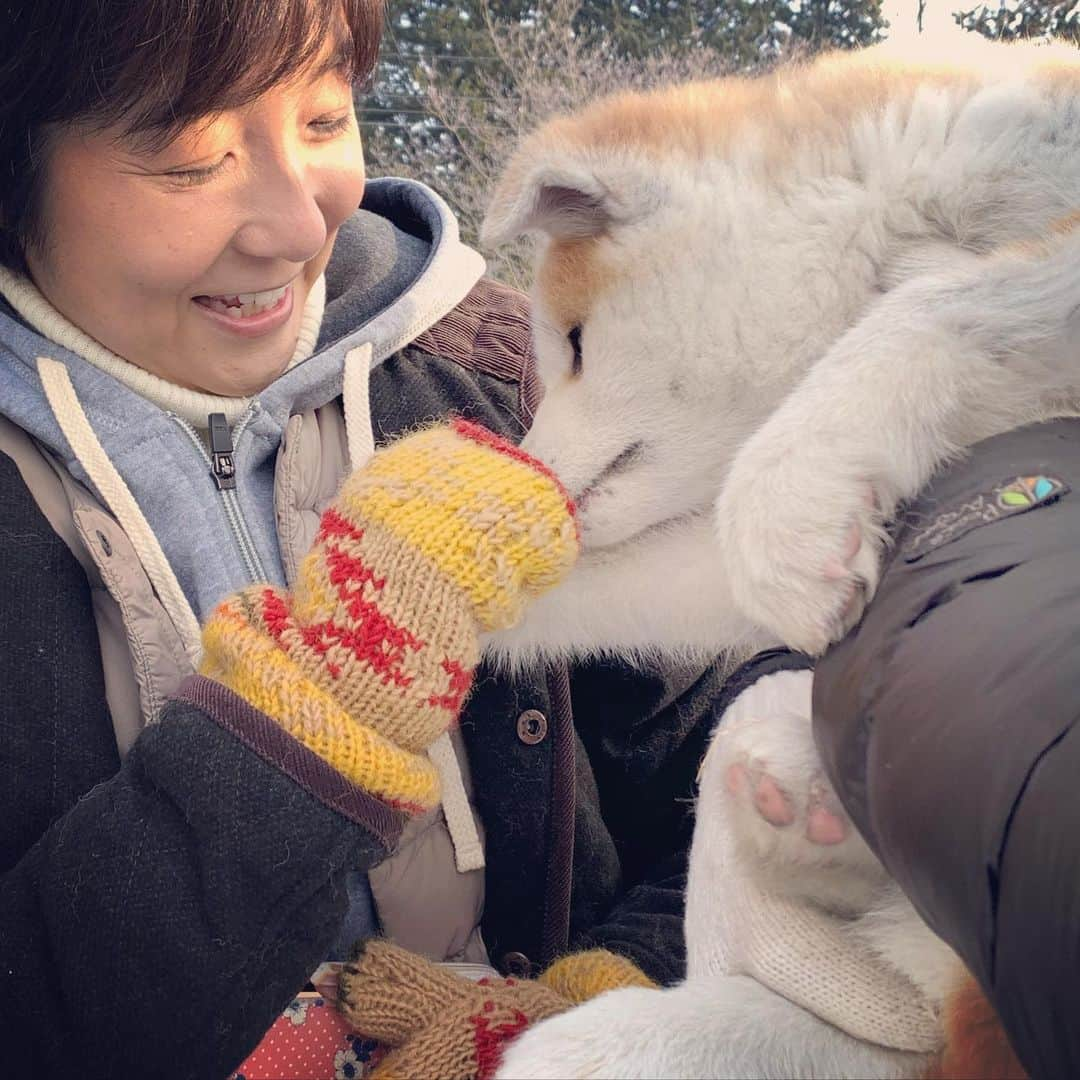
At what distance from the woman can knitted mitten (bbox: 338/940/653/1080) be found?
0.10 meters

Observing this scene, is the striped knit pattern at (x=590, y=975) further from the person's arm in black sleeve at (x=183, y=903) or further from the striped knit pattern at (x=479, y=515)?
the striped knit pattern at (x=479, y=515)

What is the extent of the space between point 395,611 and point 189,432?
1.96 feet

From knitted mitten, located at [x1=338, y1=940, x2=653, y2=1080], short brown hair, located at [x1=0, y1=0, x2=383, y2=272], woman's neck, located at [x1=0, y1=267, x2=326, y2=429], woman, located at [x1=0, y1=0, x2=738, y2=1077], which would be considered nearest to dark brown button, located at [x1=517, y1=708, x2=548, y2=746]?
woman, located at [x1=0, y1=0, x2=738, y2=1077]

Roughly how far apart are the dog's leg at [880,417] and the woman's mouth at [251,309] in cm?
84

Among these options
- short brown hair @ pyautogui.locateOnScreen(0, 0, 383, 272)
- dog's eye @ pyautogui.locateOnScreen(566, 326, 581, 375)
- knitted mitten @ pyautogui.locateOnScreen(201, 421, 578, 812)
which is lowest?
knitted mitten @ pyautogui.locateOnScreen(201, 421, 578, 812)

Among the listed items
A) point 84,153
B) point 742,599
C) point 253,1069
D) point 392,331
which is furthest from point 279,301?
point 253,1069

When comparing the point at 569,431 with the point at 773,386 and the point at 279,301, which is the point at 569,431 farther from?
the point at 279,301

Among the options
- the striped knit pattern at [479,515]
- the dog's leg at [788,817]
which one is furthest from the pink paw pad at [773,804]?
the striped knit pattern at [479,515]

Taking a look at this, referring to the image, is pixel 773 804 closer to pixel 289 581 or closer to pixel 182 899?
pixel 182 899

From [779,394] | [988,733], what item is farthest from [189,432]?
[988,733]

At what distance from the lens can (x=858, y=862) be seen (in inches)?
46.8

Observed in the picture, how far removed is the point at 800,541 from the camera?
3.49 ft

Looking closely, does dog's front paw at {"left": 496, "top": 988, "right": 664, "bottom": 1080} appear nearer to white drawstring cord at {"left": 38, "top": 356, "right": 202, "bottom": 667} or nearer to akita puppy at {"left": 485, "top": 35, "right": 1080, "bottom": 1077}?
akita puppy at {"left": 485, "top": 35, "right": 1080, "bottom": 1077}

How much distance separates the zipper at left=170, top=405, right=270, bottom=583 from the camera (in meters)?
1.57
